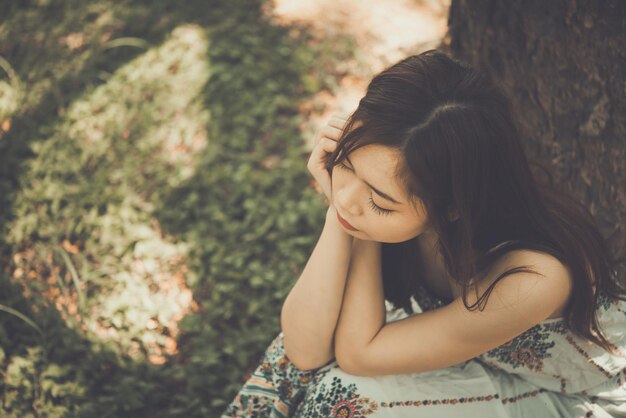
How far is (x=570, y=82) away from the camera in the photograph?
100 inches

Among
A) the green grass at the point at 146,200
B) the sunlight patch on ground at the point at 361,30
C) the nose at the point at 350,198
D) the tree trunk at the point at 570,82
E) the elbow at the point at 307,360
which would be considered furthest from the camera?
the sunlight patch on ground at the point at 361,30

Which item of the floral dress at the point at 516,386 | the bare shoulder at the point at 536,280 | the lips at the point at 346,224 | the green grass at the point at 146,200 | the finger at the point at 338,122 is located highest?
the finger at the point at 338,122

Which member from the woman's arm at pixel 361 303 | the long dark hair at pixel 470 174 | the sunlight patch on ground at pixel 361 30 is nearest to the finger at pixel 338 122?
the long dark hair at pixel 470 174

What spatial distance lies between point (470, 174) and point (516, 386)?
80 cm

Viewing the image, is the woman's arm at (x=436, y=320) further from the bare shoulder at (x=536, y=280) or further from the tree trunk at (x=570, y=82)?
the tree trunk at (x=570, y=82)

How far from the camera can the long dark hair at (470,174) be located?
4.89 feet

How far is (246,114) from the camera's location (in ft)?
13.7

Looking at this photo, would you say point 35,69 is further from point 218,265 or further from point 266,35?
point 218,265

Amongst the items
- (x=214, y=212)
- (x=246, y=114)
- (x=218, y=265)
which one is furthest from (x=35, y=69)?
(x=218, y=265)

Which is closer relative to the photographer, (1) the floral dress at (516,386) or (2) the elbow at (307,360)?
(1) the floral dress at (516,386)

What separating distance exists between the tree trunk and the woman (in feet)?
2.20

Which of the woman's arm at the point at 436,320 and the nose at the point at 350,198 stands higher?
the nose at the point at 350,198

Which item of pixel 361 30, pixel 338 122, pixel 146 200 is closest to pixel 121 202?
pixel 146 200

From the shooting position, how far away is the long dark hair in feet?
4.89
